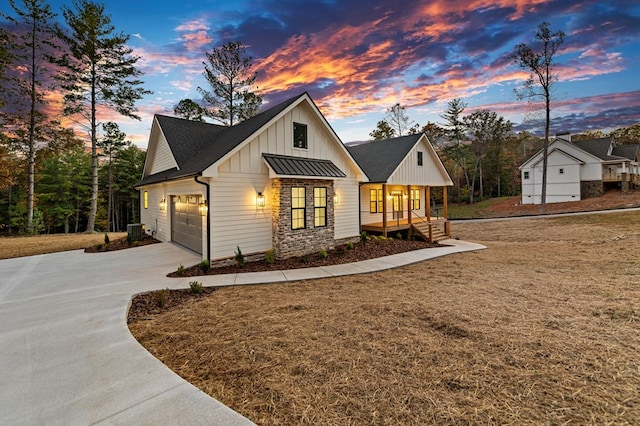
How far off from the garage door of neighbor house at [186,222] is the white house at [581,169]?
37358mm

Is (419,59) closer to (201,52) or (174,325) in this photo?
(201,52)

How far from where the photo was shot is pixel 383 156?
16250 mm

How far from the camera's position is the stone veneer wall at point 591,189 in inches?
1134

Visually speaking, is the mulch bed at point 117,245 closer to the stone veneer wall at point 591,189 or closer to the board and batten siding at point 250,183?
the board and batten siding at point 250,183

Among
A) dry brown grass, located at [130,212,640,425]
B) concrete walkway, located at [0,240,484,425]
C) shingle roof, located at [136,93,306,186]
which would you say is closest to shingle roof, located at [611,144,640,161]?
dry brown grass, located at [130,212,640,425]

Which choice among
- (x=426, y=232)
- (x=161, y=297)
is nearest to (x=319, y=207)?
(x=161, y=297)

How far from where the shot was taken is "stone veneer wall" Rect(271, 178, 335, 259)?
9.69 metres

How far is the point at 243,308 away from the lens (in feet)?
17.7

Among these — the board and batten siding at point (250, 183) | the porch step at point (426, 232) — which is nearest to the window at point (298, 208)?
the board and batten siding at point (250, 183)

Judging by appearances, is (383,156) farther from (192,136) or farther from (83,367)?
(83,367)

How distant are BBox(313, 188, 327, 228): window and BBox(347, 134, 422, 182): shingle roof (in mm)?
4298

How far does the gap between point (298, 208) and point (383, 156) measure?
821 cm

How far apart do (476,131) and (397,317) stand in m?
41.9

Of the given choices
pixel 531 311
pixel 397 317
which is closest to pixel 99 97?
pixel 397 317
